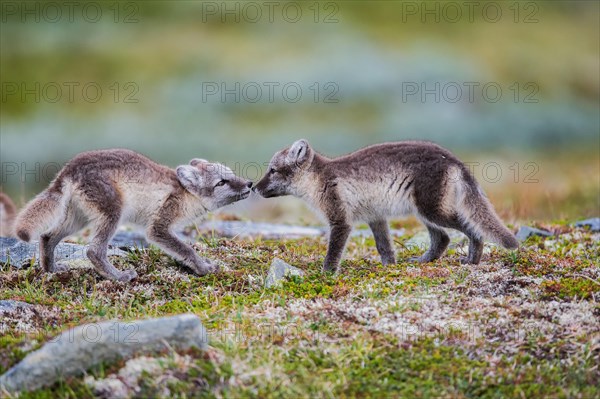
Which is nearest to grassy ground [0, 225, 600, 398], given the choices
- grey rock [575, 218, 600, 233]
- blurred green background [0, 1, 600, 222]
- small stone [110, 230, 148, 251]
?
small stone [110, 230, 148, 251]

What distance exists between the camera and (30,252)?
37.6 feet

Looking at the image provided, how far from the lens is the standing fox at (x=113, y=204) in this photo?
10289 mm

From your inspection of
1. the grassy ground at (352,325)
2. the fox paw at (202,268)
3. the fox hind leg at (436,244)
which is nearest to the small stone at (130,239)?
the grassy ground at (352,325)

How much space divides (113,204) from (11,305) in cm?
184

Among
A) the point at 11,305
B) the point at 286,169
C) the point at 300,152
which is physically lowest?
the point at 11,305

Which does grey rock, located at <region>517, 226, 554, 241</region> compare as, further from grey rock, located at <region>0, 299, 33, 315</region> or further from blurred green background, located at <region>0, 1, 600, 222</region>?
blurred green background, located at <region>0, 1, 600, 222</region>

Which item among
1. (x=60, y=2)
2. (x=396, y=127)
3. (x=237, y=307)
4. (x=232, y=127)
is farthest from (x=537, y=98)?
(x=237, y=307)

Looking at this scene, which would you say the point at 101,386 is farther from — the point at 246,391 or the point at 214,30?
the point at 214,30

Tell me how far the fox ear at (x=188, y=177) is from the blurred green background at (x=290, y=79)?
18828 mm

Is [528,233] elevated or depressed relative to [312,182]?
depressed

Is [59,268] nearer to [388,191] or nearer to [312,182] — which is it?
[312,182]

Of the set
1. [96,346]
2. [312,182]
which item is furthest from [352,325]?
[312,182]

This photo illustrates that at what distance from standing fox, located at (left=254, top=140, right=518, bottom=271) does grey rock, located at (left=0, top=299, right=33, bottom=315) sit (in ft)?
12.1

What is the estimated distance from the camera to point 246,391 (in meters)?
6.96
